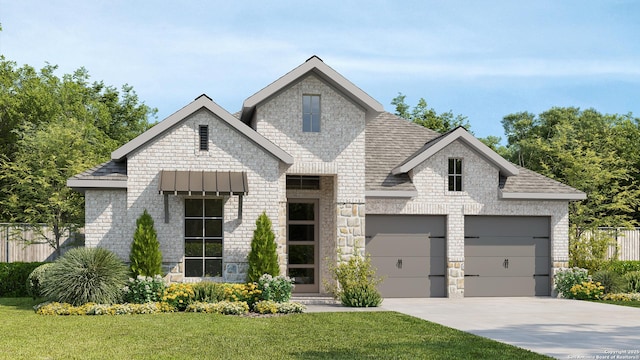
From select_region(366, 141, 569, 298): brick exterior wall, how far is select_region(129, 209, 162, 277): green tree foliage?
6.88m

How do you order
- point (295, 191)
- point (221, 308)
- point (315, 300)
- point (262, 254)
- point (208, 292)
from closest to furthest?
point (221, 308), point (208, 292), point (262, 254), point (315, 300), point (295, 191)

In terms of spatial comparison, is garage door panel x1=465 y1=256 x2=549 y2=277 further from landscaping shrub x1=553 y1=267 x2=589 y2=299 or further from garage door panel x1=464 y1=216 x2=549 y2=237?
garage door panel x1=464 y1=216 x2=549 y2=237

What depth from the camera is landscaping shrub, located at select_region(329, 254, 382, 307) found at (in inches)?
759

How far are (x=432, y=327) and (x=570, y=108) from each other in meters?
46.7

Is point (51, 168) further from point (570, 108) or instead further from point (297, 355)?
point (570, 108)

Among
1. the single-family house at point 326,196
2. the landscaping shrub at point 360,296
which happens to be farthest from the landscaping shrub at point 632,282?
the landscaping shrub at point 360,296

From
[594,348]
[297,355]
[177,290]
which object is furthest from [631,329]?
[177,290]

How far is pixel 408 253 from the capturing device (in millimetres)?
22250

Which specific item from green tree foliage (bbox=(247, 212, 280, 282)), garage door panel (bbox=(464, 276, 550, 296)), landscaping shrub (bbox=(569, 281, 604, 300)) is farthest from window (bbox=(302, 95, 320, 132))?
landscaping shrub (bbox=(569, 281, 604, 300))

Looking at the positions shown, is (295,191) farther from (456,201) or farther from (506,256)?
(506,256)

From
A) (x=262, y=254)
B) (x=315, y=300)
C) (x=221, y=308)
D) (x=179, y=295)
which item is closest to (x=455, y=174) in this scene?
(x=315, y=300)

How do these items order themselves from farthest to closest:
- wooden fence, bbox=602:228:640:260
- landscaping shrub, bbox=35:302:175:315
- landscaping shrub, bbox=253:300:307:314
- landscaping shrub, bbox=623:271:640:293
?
1. wooden fence, bbox=602:228:640:260
2. landscaping shrub, bbox=623:271:640:293
3. landscaping shrub, bbox=253:300:307:314
4. landscaping shrub, bbox=35:302:175:315

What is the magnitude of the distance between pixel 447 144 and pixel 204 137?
7.55 m

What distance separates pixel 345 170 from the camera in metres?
20.8
